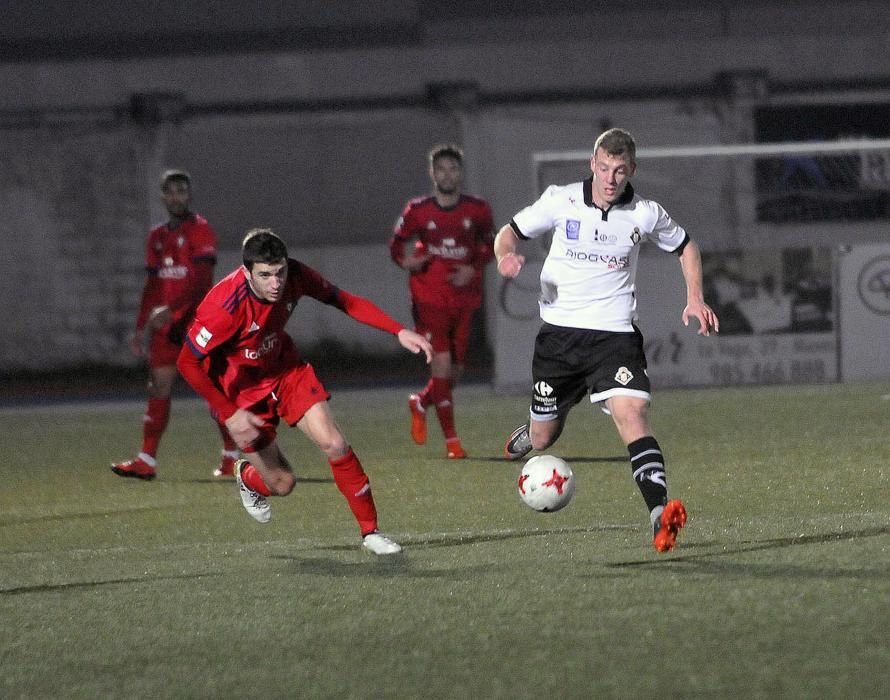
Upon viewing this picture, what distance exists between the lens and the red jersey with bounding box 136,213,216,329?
10719 mm

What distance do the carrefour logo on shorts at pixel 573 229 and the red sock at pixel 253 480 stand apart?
1.82 metres

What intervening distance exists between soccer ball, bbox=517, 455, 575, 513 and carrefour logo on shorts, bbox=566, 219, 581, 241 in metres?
1.02

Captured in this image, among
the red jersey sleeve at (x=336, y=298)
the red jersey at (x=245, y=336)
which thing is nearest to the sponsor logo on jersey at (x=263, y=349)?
the red jersey at (x=245, y=336)

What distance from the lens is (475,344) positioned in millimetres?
22328

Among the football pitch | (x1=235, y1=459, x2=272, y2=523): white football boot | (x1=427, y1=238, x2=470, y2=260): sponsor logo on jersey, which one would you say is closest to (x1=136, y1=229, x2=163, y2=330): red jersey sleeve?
the football pitch

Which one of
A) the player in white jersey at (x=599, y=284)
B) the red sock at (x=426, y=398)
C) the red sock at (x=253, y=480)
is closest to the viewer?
the player in white jersey at (x=599, y=284)

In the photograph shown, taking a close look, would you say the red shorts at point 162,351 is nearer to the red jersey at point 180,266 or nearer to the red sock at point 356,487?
the red jersey at point 180,266

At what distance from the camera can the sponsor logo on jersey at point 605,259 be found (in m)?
7.35

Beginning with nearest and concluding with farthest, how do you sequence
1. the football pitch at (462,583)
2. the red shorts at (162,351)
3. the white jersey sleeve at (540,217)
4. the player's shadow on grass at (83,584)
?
1. the football pitch at (462,583)
2. the player's shadow on grass at (83,584)
3. the white jersey sleeve at (540,217)
4. the red shorts at (162,351)

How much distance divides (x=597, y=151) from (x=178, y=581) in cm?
253

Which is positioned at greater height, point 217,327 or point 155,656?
point 217,327

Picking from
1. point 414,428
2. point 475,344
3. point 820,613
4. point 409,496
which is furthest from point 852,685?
point 475,344

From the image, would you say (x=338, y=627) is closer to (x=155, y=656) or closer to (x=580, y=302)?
(x=155, y=656)

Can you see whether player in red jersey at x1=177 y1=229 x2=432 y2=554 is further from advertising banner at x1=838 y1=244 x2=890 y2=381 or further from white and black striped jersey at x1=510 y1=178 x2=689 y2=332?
advertising banner at x1=838 y1=244 x2=890 y2=381
